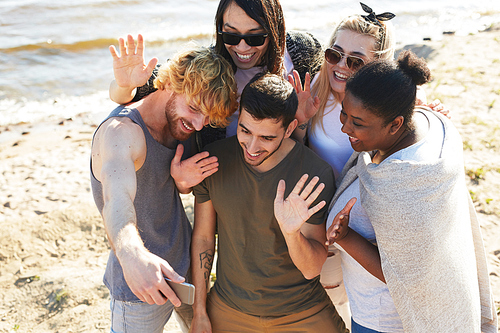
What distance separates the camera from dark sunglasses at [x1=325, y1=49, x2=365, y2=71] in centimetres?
315

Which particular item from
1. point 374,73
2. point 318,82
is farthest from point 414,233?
point 318,82

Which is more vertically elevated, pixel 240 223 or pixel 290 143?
pixel 290 143

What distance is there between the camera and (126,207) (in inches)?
88.8

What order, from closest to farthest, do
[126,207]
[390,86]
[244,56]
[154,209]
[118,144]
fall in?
[126,207] < [390,86] < [118,144] < [154,209] < [244,56]

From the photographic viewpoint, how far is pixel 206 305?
318cm

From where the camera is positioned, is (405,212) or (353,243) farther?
(353,243)

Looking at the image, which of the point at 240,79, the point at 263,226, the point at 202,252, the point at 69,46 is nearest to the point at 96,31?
the point at 69,46

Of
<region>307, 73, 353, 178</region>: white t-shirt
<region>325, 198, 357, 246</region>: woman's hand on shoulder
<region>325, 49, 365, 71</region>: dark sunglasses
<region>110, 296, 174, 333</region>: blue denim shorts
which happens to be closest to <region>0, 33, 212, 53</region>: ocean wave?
<region>325, 49, 365, 71</region>: dark sunglasses

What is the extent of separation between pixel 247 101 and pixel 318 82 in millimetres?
903

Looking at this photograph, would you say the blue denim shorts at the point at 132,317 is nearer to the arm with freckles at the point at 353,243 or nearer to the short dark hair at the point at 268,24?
the arm with freckles at the point at 353,243

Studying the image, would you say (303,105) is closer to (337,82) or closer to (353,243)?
(337,82)

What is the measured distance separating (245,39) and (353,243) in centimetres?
165

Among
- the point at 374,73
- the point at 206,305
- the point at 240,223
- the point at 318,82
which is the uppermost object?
the point at 374,73

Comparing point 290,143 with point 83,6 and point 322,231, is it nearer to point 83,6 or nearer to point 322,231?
point 322,231
